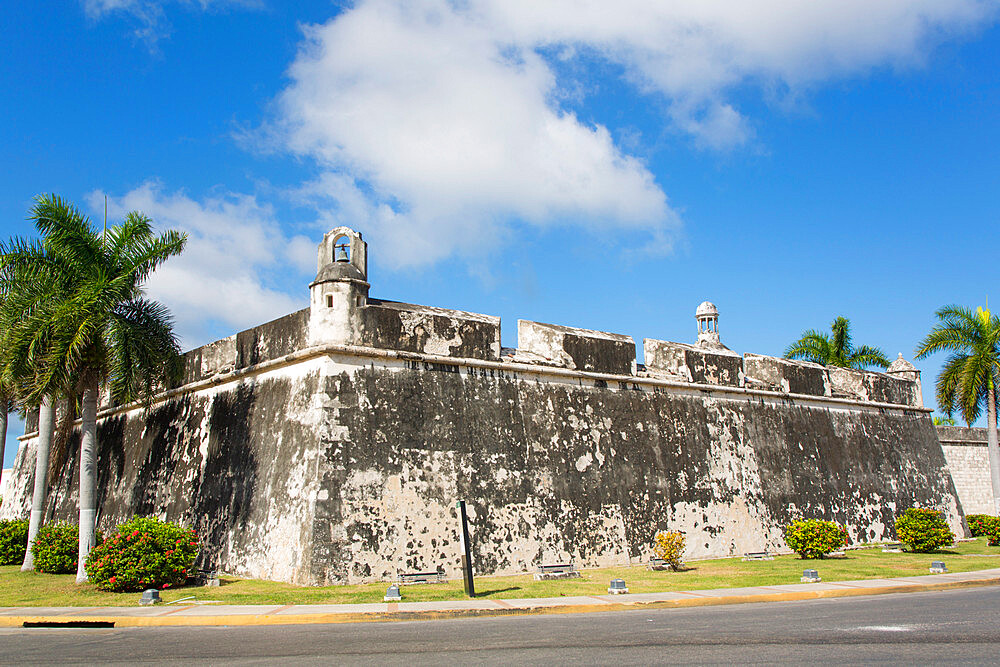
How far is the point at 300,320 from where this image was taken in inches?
535

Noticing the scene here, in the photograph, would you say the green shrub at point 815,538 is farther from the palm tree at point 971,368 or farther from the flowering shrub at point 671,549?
the palm tree at point 971,368

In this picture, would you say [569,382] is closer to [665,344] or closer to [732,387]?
[665,344]

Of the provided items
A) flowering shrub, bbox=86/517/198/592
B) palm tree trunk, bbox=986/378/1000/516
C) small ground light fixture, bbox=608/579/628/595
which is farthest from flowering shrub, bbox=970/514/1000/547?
flowering shrub, bbox=86/517/198/592

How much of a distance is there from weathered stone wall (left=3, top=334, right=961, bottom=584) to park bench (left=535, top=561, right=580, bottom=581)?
0.52 meters

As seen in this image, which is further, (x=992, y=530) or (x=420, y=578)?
(x=992, y=530)

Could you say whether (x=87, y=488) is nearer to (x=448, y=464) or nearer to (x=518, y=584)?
(x=448, y=464)

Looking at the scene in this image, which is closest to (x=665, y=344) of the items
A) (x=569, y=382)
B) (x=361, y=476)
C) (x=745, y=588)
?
(x=569, y=382)

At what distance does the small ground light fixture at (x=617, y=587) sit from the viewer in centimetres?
1102

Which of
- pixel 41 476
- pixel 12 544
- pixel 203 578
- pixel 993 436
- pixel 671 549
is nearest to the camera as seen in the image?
pixel 203 578

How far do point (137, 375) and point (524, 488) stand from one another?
708cm

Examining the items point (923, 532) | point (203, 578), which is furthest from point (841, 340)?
point (203, 578)

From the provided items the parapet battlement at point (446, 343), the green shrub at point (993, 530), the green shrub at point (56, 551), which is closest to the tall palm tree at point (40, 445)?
the green shrub at point (56, 551)

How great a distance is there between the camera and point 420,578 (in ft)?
39.1

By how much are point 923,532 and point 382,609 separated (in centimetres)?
1400
